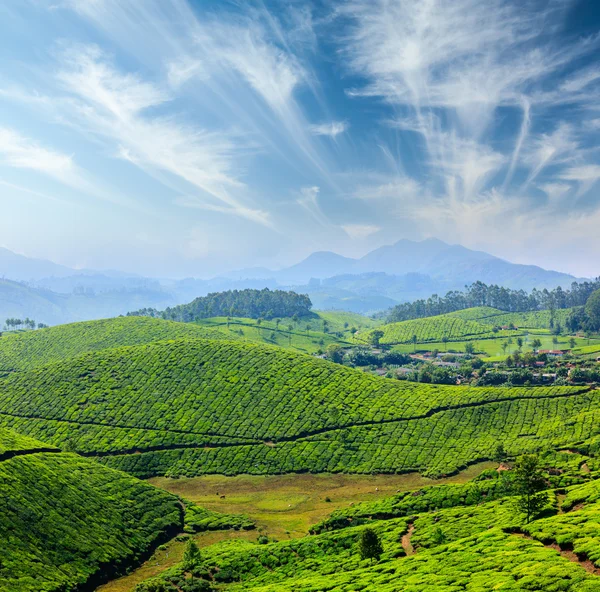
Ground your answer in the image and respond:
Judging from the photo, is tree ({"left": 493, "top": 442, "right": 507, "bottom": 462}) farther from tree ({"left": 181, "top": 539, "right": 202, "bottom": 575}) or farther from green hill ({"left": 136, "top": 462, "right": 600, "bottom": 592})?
tree ({"left": 181, "top": 539, "right": 202, "bottom": 575})

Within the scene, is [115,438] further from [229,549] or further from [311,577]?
[311,577]

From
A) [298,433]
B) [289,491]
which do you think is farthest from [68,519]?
[298,433]

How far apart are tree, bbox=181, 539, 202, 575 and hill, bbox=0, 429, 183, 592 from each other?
8.83 meters

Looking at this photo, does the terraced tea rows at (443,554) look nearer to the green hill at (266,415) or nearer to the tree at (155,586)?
the tree at (155,586)

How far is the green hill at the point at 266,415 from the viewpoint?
93.9m

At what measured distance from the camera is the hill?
51.2 m

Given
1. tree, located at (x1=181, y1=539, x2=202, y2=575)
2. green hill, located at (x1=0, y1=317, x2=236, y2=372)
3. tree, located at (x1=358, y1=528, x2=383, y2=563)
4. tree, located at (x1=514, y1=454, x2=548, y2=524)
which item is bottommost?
tree, located at (x1=181, y1=539, x2=202, y2=575)

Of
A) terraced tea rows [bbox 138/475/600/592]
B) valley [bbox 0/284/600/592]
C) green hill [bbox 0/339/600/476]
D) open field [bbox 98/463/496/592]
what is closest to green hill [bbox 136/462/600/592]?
terraced tea rows [bbox 138/475/600/592]

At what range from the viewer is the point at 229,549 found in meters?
61.8

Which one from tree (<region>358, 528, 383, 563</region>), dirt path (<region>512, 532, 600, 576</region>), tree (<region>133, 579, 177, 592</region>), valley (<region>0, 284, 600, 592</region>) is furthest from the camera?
tree (<region>358, 528, 383, 563</region>)

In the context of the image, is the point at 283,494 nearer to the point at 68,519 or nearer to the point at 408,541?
the point at 408,541

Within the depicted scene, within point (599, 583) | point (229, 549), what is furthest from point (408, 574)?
point (229, 549)

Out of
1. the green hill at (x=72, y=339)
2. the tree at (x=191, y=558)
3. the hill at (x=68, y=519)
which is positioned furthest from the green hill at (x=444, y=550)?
the green hill at (x=72, y=339)

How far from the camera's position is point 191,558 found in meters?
54.2
